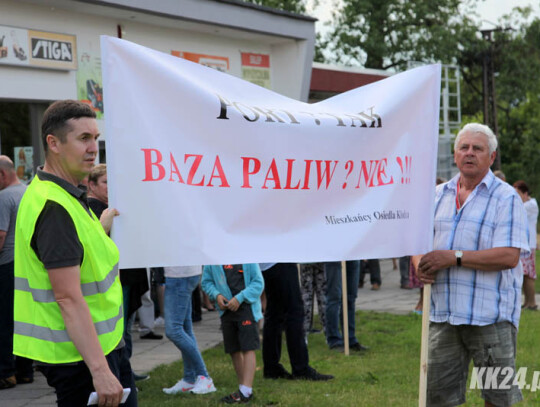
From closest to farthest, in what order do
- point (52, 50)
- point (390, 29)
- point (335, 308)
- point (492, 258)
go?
1. point (492, 258)
2. point (335, 308)
3. point (52, 50)
4. point (390, 29)

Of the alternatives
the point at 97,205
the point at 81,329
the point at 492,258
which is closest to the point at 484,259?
the point at 492,258

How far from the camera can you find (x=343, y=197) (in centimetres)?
470

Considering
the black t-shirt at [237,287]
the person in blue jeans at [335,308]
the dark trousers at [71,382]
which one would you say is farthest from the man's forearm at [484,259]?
the person in blue jeans at [335,308]

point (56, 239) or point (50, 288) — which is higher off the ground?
point (56, 239)

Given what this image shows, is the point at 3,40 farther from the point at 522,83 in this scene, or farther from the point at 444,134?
the point at 522,83

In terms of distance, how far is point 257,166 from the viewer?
14.3ft

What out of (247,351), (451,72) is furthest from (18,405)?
(451,72)

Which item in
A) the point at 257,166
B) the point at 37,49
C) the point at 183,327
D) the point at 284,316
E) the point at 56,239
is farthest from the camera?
the point at 37,49

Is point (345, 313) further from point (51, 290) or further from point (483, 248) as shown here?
point (51, 290)

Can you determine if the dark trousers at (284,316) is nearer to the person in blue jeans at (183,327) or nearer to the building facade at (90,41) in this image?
the person in blue jeans at (183,327)

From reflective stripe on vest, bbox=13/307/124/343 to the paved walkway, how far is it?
3.94 metres

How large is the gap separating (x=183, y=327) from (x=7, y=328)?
5.83 feet

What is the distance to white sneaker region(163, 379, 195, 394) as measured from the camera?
296 inches

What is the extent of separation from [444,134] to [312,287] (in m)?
20.3
